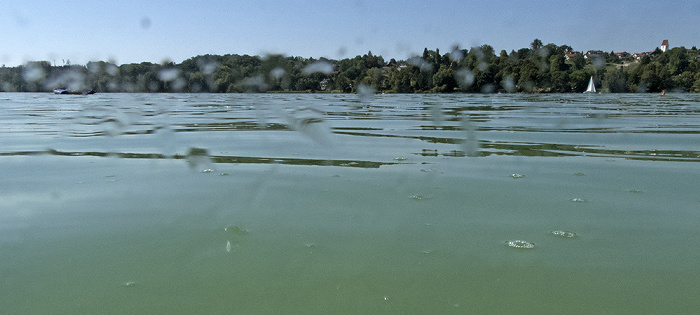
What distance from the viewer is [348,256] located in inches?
141

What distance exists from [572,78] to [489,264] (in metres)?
107

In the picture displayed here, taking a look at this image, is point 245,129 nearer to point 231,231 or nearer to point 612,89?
point 231,231

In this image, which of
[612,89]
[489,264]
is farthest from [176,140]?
[612,89]

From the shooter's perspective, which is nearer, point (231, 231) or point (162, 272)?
point (162, 272)

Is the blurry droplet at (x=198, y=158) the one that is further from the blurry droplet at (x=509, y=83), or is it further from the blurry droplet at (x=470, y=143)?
the blurry droplet at (x=509, y=83)

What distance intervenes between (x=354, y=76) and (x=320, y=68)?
12186 millimetres

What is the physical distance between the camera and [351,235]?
4074mm

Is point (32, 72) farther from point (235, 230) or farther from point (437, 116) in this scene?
point (235, 230)

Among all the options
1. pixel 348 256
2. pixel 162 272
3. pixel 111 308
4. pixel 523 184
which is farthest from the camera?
pixel 523 184

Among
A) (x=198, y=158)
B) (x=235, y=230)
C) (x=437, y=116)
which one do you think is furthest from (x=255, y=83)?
(x=235, y=230)

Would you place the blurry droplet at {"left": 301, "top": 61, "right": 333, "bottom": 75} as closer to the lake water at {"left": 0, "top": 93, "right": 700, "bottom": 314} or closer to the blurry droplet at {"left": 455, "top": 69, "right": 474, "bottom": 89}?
the blurry droplet at {"left": 455, "top": 69, "right": 474, "bottom": 89}

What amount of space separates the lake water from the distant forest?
7136cm

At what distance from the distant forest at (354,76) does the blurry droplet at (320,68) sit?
0.73 ft

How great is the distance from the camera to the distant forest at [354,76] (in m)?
88.0
